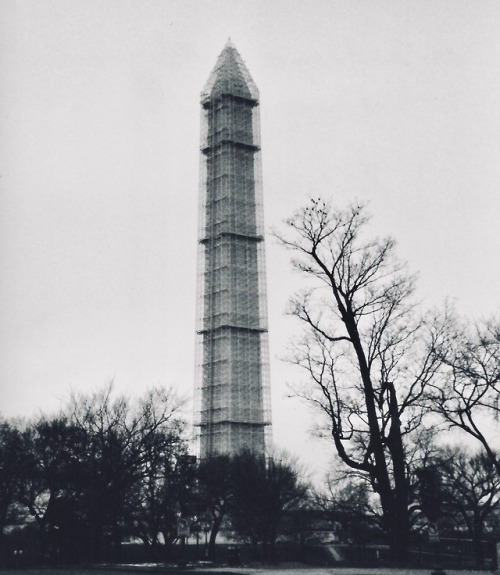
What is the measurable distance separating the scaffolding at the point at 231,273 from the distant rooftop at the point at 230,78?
16 centimetres

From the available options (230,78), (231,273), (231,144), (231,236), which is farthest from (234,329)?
(230,78)

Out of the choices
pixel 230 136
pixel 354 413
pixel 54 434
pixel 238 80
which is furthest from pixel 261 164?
pixel 354 413

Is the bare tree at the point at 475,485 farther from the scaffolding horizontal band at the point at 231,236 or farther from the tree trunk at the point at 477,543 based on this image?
the scaffolding horizontal band at the point at 231,236

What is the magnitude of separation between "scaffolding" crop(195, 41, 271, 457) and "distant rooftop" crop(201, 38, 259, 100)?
0.16m

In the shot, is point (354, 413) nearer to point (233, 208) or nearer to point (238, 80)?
point (233, 208)

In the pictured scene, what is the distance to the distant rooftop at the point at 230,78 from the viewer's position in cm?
12169

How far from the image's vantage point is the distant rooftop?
121688 mm

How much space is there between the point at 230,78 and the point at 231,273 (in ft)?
108

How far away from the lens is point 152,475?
4175cm

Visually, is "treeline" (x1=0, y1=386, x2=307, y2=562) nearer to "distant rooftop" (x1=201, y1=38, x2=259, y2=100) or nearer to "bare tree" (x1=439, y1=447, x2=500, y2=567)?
"bare tree" (x1=439, y1=447, x2=500, y2=567)

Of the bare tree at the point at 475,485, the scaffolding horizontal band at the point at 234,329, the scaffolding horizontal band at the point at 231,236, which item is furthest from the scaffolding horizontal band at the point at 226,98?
the bare tree at the point at 475,485

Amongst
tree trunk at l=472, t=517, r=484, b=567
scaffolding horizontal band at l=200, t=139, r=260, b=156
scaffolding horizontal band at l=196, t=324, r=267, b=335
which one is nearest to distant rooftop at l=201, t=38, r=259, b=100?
scaffolding horizontal band at l=200, t=139, r=260, b=156

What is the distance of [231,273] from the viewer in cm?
11181

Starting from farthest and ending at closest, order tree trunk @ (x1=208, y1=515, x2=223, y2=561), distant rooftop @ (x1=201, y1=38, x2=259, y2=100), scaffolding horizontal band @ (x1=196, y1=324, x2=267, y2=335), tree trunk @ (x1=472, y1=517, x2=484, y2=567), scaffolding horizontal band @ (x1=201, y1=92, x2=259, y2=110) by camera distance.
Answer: distant rooftop @ (x1=201, y1=38, x2=259, y2=100)
scaffolding horizontal band @ (x1=201, y1=92, x2=259, y2=110)
scaffolding horizontal band @ (x1=196, y1=324, x2=267, y2=335)
tree trunk @ (x1=208, y1=515, x2=223, y2=561)
tree trunk @ (x1=472, y1=517, x2=484, y2=567)
